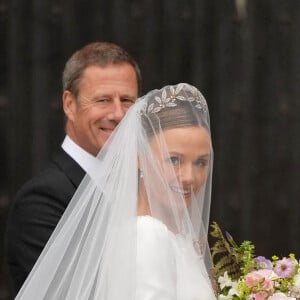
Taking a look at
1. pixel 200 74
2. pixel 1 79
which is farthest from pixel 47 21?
pixel 200 74

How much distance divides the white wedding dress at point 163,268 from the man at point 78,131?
0.71m

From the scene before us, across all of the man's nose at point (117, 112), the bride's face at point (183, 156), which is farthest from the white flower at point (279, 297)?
the man's nose at point (117, 112)

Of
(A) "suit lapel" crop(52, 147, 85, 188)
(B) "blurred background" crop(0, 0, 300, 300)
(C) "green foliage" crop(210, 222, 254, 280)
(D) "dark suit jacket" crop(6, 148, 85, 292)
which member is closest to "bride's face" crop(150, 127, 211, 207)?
(C) "green foliage" crop(210, 222, 254, 280)

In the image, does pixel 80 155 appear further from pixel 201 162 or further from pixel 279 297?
pixel 279 297

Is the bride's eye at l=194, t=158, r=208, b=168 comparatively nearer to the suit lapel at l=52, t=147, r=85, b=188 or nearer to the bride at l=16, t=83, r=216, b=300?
the bride at l=16, t=83, r=216, b=300

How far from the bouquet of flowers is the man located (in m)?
0.66

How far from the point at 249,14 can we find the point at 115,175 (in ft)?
8.57

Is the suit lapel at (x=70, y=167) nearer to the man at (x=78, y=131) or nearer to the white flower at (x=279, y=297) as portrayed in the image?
the man at (x=78, y=131)

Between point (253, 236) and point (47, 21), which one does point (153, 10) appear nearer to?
point (47, 21)

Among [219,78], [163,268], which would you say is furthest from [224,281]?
[219,78]

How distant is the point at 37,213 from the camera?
10.8ft

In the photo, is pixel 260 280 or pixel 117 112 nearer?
pixel 260 280

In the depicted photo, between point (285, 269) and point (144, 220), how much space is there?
0.50 m

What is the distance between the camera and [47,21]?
16.7ft
